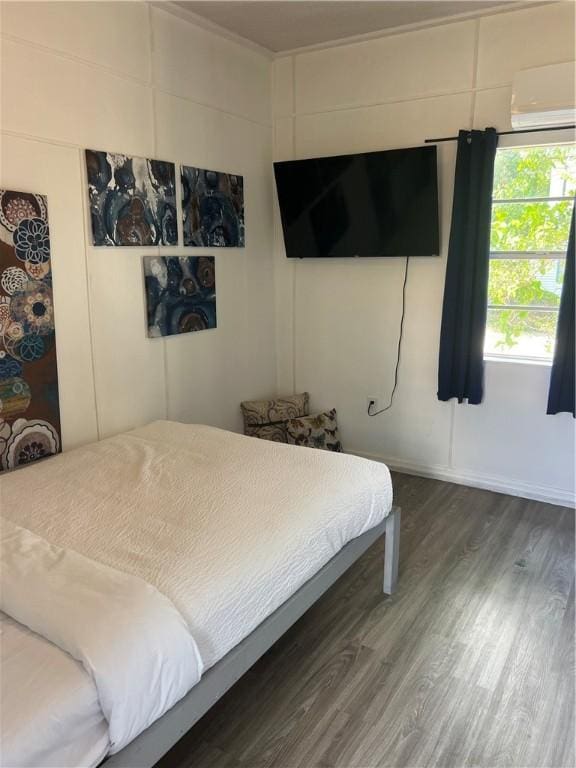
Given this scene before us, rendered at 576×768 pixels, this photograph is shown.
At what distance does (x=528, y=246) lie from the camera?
3.50 meters

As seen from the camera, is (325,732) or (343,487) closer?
(325,732)

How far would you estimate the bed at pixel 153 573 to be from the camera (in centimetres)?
134

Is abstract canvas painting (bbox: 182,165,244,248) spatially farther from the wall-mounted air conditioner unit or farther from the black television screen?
the wall-mounted air conditioner unit

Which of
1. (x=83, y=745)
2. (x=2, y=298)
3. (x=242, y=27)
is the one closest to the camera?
(x=83, y=745)

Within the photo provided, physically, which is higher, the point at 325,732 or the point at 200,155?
the point at 200,155

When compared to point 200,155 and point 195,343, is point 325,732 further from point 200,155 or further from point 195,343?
point 200,155

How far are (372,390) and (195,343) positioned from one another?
1304 millimetres

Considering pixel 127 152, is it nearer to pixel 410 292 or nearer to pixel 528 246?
pixel 410 292

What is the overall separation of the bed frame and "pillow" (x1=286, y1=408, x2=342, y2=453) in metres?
1.58

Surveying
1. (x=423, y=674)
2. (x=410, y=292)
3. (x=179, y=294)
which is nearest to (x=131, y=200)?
(x=179, y=294)

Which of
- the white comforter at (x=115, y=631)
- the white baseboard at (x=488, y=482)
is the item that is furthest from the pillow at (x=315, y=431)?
the white comforter at (x=115, y=631)

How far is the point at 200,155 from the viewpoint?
3570mm

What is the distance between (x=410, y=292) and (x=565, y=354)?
104 cm

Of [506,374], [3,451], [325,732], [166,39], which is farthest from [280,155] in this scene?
[325,732]
